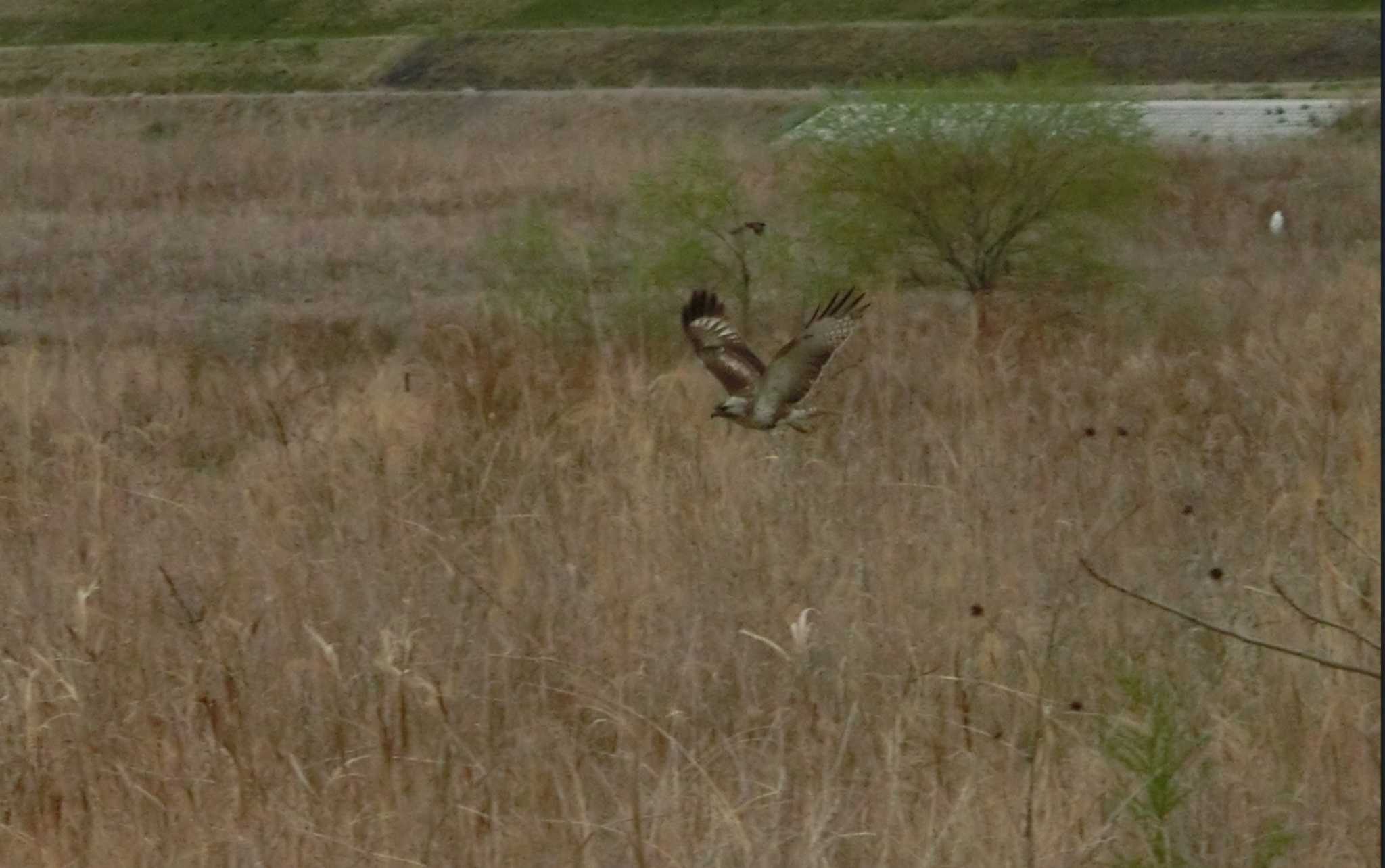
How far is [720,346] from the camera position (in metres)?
5.24

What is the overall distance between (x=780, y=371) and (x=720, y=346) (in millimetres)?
355

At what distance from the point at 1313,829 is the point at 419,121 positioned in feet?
86.2

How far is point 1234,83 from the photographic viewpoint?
33.1 metres

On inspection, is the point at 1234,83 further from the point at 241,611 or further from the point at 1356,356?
the point at 241,611

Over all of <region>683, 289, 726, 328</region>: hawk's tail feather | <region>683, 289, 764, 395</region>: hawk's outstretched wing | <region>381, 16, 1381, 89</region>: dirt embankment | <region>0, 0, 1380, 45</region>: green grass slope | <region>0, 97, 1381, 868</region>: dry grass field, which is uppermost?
<region>683, 289, 726, 328</region>: hawk's tail feather

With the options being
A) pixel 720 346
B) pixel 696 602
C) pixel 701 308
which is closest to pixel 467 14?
pixel 701 308

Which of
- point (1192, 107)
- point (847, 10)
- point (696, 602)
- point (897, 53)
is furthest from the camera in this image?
point (847, 10)

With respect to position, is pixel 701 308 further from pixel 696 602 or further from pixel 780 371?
pixel 696 602

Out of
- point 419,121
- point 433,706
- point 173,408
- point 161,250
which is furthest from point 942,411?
point 419,121

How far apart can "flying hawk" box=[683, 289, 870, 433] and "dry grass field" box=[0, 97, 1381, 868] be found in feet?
0.56

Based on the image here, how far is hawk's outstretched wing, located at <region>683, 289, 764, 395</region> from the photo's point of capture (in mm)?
5117

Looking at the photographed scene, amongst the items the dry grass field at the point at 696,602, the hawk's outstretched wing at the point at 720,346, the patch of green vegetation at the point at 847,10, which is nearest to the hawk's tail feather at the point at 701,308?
the hawk's outstretched wing at the point at 720,346

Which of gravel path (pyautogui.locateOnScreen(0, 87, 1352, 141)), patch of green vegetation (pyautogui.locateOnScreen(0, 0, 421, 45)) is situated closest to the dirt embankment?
patch of green vegetation (pyautogui.locateOnScreen(0, 0, 421, 45))

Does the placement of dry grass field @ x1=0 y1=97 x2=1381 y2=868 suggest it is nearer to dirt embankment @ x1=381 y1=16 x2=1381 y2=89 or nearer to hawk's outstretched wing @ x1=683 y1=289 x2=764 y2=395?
hawk's outstretched wing @ x1=683 y1=289 x2=764 y2=395
